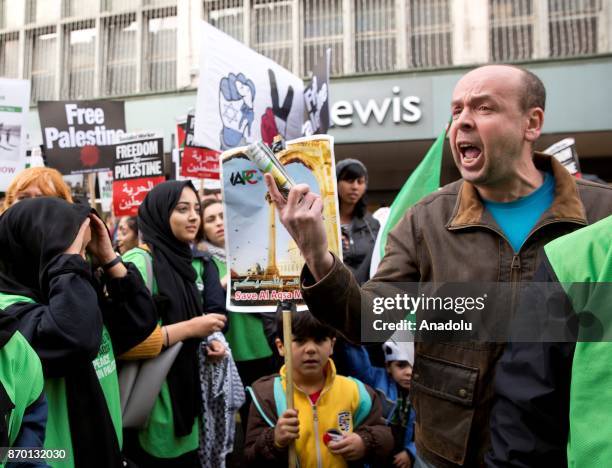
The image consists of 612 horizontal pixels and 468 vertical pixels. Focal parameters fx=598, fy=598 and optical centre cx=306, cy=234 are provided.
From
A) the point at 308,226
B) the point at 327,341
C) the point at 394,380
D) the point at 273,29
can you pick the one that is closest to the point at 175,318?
the point at 327,341

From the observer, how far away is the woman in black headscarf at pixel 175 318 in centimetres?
296

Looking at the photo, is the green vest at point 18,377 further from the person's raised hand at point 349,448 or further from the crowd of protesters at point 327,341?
the person's raised hand at point 349,448

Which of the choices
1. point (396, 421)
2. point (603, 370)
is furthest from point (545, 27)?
point (603, 370)

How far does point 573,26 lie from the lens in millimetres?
11273

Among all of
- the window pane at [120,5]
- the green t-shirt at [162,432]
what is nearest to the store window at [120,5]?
the window pane at [120,5]

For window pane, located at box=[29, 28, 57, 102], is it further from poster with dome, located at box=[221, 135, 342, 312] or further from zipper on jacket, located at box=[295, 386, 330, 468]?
zipper on jacket, located at box=[295, 386, 330, 468]

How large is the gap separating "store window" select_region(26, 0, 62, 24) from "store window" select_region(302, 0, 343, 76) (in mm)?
5926

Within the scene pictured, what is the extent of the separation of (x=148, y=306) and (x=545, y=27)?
433 inches

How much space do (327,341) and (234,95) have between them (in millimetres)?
1757

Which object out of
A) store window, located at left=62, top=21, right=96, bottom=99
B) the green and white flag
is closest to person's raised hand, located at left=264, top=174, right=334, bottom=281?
the green and white flag

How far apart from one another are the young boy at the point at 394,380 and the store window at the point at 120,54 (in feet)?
37.7

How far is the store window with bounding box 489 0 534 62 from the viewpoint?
11.4 m

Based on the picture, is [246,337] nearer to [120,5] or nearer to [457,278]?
[457,278]

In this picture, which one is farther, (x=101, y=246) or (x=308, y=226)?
(x=101, y=246)
